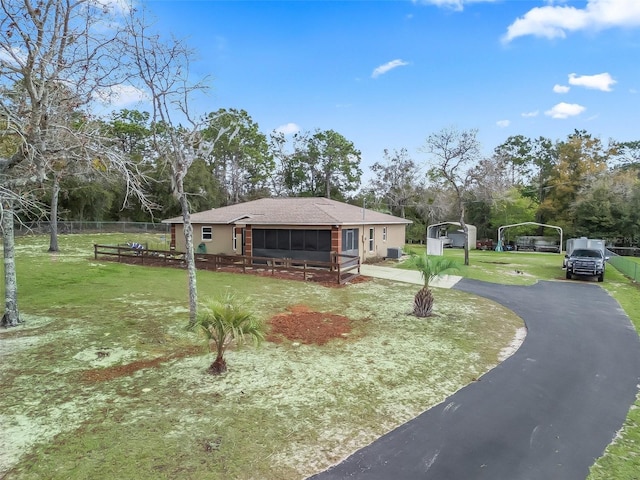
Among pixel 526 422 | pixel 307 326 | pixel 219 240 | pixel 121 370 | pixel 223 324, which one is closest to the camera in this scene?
pixel 526 422

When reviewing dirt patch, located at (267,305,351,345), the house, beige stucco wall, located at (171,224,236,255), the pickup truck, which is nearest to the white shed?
the house

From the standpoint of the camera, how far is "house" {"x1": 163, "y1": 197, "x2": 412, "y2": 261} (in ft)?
62.2

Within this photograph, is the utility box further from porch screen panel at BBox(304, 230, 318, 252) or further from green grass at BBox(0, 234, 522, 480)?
green grass at BBox(0, 234, 522, 480)

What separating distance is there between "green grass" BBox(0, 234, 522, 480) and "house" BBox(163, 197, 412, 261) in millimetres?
7231

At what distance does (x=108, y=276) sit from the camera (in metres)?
16.0

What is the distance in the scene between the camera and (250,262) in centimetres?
1895

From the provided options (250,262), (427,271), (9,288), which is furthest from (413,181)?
(9,288)

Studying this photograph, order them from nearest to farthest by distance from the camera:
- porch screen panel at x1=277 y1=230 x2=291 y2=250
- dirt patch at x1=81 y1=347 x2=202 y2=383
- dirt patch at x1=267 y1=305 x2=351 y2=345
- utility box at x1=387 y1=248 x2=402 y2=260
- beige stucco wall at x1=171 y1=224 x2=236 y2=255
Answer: dirt patch at x1=81 y1=347 x2=202 y2=383, dirt patch at x1=267 y1=305 x2=351 y2=345, porch screen panel at x1=277 y1=230 x2=291 y2=250, beige stucco wall at x1=171 y1=224 x2=236 y2=255, utility box at x1=387 y1=248 x2=402 y2=260

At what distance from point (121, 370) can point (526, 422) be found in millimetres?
6635

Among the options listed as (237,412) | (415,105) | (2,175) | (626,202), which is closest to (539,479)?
(237,412)

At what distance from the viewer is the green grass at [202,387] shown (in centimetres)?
428

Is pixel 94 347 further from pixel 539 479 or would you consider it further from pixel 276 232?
pixel 276 232

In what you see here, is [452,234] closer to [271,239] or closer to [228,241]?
[271,239]

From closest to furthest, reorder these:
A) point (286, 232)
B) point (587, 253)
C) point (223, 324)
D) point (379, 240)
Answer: point (223, 324)
point (587, 253)
point (286, 232)
point (379, 240)
